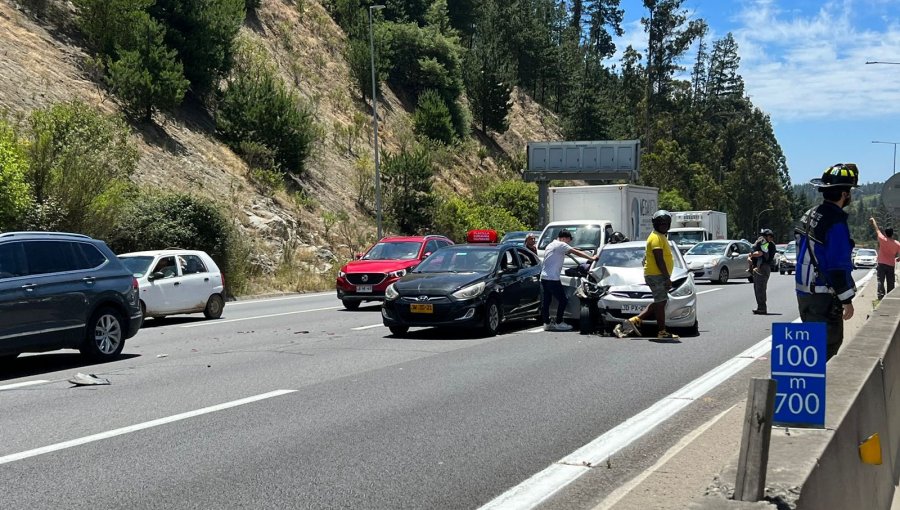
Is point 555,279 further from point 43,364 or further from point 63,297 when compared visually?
point 43,364

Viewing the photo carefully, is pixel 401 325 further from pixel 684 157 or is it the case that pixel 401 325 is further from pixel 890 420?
pixel 684 157

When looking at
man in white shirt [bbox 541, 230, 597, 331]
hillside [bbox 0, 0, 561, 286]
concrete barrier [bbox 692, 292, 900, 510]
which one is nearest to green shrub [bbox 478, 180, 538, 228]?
hillside [bbox 0, 0, 561, 286]

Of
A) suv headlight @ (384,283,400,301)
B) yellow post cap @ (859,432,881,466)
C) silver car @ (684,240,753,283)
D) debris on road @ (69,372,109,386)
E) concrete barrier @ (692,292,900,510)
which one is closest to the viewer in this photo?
concrete barrier @ (692,292,900,510)

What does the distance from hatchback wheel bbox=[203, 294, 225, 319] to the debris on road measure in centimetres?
900

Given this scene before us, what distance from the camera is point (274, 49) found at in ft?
170

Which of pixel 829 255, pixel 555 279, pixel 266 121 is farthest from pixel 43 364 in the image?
pixel 266 121

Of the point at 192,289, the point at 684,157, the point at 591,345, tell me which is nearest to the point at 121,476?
the point at 591,345

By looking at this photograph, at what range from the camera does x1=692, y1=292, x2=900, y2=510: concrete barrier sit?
379cm

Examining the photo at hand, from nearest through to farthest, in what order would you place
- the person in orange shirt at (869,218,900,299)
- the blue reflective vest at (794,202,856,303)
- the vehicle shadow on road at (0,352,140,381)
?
the blue reflective vest at (794,202,856,303) < the vehicle shadow on road at (0,352,140,381) < the person in orange shirt at (869,218,900,299)

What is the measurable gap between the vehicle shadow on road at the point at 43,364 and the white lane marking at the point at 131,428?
347cm

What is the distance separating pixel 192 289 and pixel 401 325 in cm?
615

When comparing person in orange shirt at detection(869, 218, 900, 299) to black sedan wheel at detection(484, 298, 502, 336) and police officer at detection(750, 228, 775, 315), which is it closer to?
police officer at detection(750, 228, 775, 315)

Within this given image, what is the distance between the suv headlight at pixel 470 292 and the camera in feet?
48.4

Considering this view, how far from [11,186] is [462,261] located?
10.8 metres
